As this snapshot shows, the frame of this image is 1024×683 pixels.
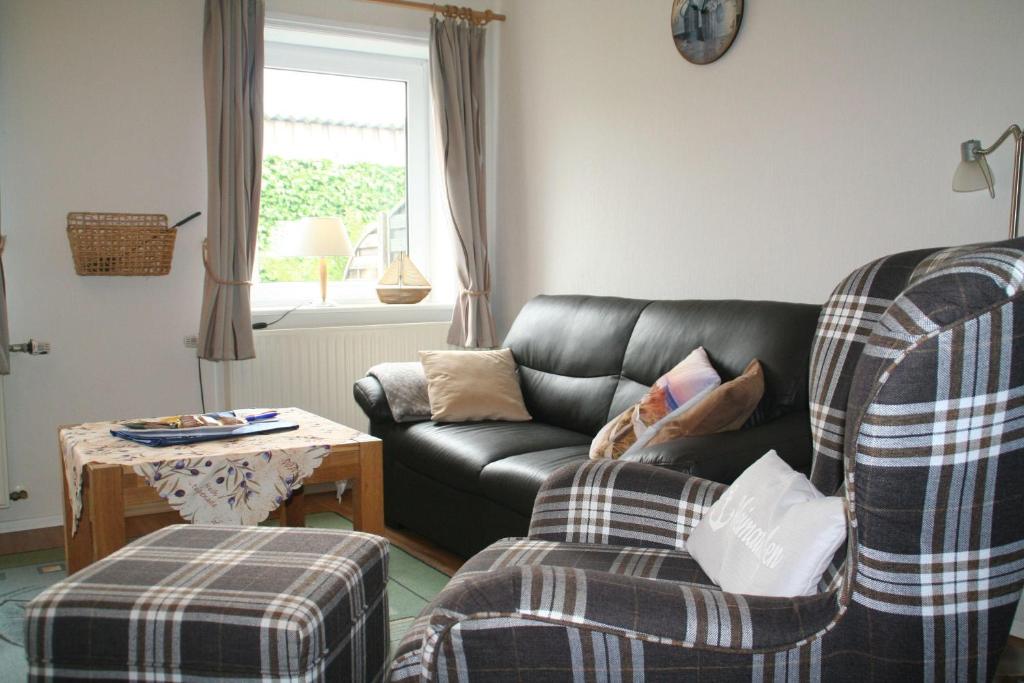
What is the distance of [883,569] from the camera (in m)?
1.09

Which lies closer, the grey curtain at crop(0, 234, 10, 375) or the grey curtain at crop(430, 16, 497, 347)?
the grey curtain at crop(0, 234, 10, 375)

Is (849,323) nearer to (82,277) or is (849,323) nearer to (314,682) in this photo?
(314,682)

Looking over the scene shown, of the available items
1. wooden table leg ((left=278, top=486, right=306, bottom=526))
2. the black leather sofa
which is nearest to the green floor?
the black leather sofa

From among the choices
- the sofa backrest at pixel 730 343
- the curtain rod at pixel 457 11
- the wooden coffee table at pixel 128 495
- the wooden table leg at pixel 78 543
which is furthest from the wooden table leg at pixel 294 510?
the curtain rod at pixel 457 11

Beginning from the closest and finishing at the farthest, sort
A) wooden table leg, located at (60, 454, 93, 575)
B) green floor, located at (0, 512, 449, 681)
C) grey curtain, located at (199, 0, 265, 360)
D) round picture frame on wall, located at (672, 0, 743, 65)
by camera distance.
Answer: green floor, located at (0, 512, 449, 681) → wooden table leg, located at (60, 454, 93, 575) → round picture frame on wall, located at (672, 0, 743, 65) → grey curtain, located at (199, 0, 265, 360)

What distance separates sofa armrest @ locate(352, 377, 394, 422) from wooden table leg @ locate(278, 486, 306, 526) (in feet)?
1.87

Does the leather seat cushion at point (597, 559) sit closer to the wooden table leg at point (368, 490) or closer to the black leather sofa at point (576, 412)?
the black leather sofa at point (576, 412)

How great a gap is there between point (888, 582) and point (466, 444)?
1.92m

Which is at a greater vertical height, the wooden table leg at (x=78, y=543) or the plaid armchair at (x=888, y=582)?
the plaid armchair at (x=888, y=582)

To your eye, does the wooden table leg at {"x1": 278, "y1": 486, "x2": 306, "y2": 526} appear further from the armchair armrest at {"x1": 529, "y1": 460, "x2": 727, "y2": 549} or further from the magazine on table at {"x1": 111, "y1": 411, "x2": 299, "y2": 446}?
the armchair armrest at {"x1": 529, "y1": 460, "x2": 727, "y2": 549}

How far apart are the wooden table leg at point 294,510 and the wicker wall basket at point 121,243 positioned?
1253 millimetres

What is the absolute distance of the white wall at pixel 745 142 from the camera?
93.3 inches

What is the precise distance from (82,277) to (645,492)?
261 cm

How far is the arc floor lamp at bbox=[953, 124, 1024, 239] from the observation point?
2059mm
